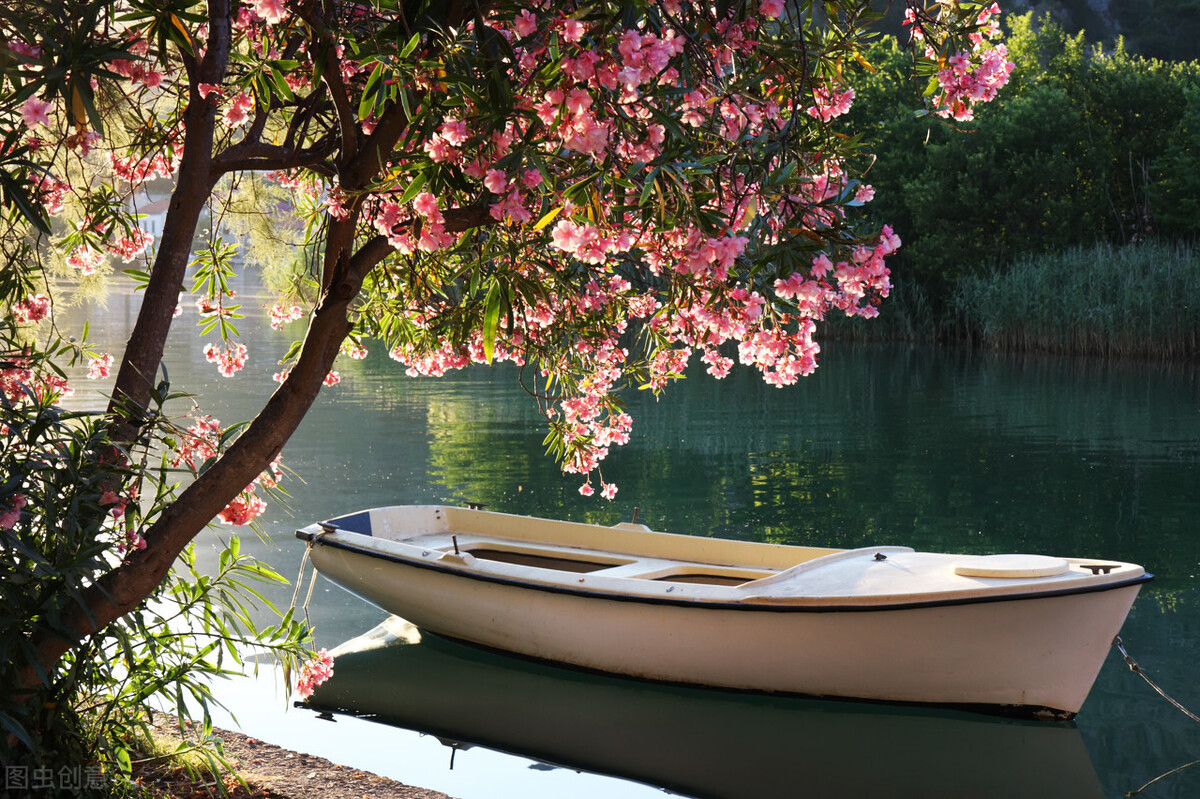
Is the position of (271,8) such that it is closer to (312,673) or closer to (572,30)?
(572,30)

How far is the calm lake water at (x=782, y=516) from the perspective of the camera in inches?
227

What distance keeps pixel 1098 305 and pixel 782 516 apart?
16405 millimetres

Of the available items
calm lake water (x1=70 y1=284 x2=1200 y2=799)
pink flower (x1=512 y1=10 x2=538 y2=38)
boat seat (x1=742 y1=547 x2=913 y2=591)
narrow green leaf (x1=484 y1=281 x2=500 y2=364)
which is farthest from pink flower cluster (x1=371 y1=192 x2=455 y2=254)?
boat seat (x1=742 y1=547 x2=913 y2=591)

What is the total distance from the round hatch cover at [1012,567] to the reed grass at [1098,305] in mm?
19548

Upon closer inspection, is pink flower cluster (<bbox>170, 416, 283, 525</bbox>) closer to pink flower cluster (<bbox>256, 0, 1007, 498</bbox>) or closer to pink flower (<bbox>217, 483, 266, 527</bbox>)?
pink flower (<bbox>217, 483, 266, 527</bbox>)

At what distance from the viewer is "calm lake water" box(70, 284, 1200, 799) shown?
5.77 meters

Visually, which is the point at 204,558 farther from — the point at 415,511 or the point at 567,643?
the point at 567,643

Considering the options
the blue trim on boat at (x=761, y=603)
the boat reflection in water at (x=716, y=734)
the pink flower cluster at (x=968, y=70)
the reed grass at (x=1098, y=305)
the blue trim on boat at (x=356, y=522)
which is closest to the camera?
the pink flower cluster at (x=968, y=70)

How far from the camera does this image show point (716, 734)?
612 centimetres

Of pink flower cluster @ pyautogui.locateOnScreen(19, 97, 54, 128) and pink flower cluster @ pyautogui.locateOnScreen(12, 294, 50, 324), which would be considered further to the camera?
pink flower cluster @ pyautogui.locateOnScreen(12, 294, 50, 324)

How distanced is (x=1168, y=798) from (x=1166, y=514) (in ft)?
21.4

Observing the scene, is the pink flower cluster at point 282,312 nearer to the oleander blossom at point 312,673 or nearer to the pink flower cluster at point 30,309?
the pink flower cluster at point 30,309

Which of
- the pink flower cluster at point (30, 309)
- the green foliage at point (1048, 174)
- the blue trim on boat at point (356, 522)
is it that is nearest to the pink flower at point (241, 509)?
the pink flower cluster at point (30, 309)

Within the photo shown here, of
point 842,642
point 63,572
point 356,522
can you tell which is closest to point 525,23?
point 63,572
